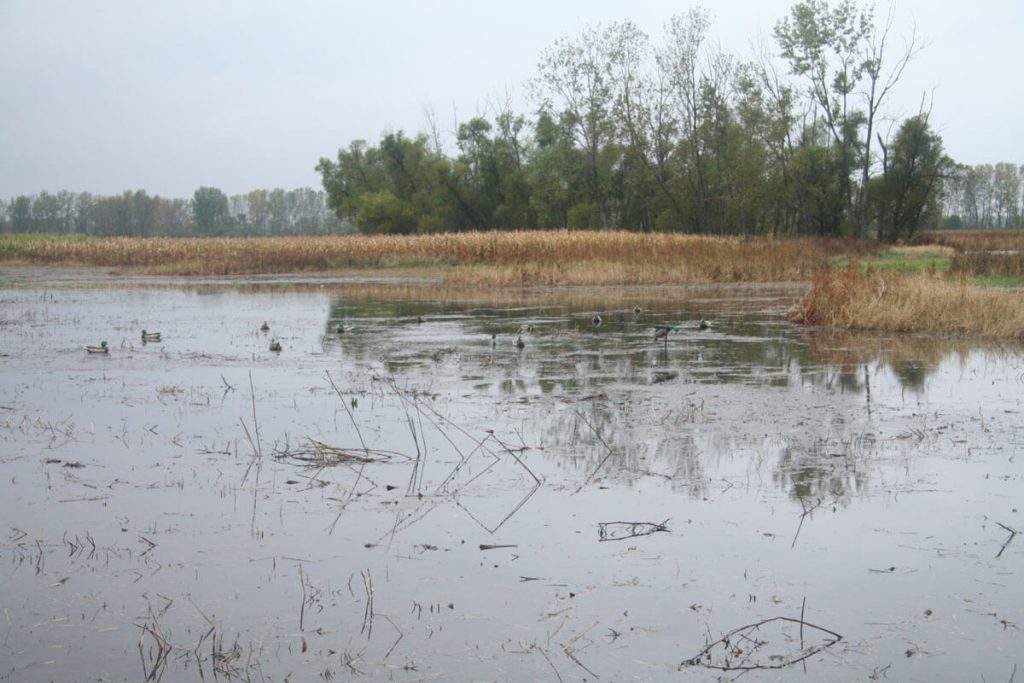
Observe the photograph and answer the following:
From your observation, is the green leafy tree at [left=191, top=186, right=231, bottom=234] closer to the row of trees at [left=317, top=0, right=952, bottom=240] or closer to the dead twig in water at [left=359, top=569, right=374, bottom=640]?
the row of trees at [left=317, top=0, right=952, bottom=240]

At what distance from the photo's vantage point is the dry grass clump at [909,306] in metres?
14.0

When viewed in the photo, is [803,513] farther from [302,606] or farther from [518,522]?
[302,606]

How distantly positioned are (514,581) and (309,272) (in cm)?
3498

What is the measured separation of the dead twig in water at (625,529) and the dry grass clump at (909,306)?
1010 cm

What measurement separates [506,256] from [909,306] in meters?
21.0

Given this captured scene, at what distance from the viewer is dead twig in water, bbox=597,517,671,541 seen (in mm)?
5324

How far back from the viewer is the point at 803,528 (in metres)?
5.43

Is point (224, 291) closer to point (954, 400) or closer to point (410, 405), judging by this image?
point (410, 405)

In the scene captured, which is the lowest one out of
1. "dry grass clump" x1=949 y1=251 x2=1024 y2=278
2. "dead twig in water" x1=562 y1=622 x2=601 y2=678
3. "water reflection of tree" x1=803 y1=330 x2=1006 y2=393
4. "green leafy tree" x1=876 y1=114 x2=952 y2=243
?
"dead twig in water" x1=562 y1=622 x2=601 y2=678

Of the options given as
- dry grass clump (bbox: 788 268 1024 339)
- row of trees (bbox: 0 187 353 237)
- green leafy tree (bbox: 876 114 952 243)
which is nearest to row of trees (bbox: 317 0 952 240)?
green leafy tree (bbox: 876 114 952 243)

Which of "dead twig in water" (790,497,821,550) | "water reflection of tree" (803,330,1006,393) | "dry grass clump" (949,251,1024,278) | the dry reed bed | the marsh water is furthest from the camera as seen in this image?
the dry reed bed

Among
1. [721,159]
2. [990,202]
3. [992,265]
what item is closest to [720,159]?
[721,159]

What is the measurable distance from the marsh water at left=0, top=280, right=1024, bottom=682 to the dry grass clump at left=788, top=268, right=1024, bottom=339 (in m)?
2.38

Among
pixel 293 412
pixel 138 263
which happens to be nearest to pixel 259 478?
pixel 293 412
